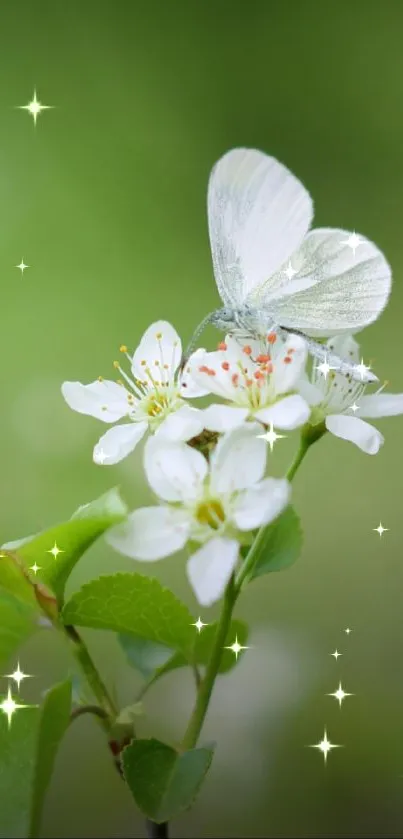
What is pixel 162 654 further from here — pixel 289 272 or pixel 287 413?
pixel 289 272

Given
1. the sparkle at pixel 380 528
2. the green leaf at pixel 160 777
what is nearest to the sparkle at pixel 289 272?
the green leaf at pixel 160 777

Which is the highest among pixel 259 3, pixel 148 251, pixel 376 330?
pixel 259 3

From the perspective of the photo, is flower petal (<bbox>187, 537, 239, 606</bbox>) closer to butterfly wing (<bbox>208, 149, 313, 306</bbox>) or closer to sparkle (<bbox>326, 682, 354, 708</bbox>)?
butterfly wing (<bbox>208, 149, 313, 306</bbox>)

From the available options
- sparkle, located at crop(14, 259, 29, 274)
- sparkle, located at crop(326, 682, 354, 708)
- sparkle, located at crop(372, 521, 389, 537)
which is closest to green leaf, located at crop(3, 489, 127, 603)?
sparkle, located at crop(326, 682, 354, 708)

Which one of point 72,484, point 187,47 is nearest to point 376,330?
point 72,484

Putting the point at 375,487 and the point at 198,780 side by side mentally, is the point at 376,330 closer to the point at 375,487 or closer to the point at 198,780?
the point at 375,487

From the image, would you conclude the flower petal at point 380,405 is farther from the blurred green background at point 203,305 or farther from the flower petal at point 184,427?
the blurred green background at point 203,305

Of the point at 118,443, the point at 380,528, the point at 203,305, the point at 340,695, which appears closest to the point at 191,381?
the point at 118,443
